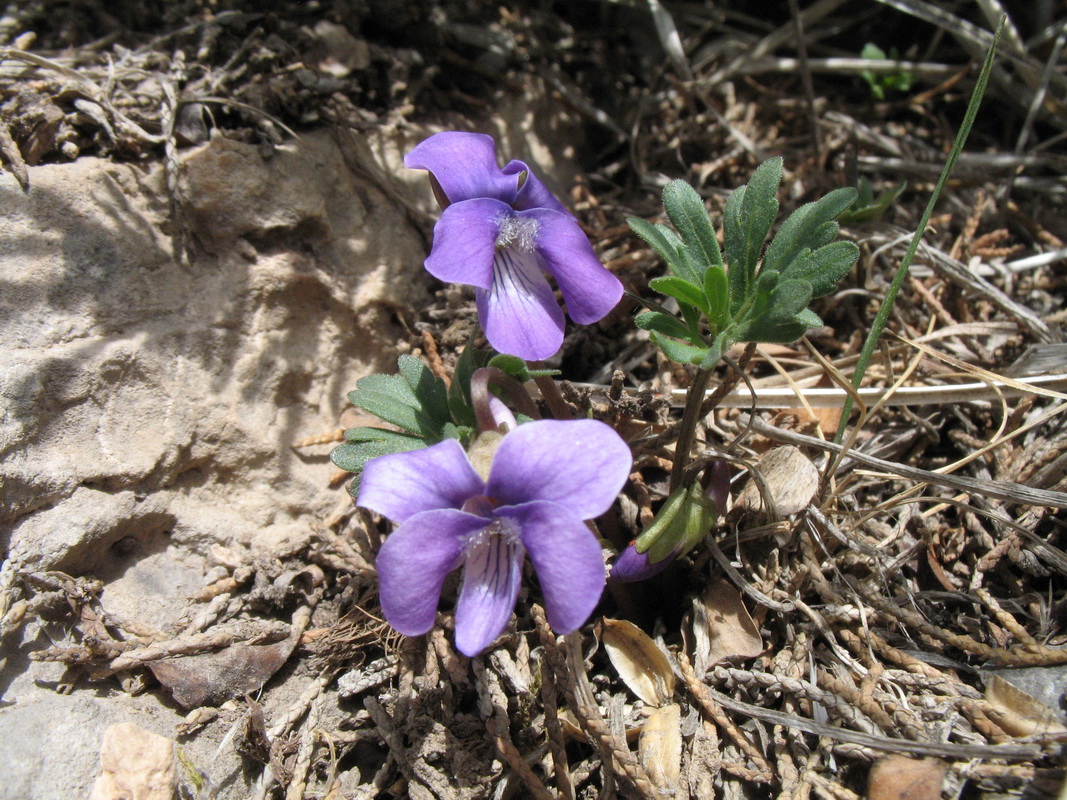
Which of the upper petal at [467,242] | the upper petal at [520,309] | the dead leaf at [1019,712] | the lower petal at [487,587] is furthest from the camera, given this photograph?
the upper petal at [520,309]

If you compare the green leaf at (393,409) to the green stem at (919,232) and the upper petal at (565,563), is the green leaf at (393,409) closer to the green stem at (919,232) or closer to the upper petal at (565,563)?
the upper petal at (565,563)

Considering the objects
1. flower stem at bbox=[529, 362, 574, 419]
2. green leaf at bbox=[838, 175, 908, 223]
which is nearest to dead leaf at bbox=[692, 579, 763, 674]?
flower stem at bbox=[529, 362, 574, 419]

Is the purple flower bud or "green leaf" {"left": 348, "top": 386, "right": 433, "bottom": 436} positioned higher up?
"green leaf" {"left": 348, "top": 386, "right": 433, "bottom": 436}

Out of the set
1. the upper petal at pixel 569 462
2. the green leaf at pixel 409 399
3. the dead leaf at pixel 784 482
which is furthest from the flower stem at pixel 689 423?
the green leaf at pixel 409 399

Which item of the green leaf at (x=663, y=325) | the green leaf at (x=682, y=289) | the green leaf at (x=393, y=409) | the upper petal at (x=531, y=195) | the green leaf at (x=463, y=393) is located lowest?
the green leaf at (x=393, y=409)

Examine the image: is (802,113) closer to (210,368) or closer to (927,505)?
(927,505)

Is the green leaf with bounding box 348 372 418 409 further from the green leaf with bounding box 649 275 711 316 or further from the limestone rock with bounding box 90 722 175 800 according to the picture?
the limestone rock with bounding box 90 722 175 800
